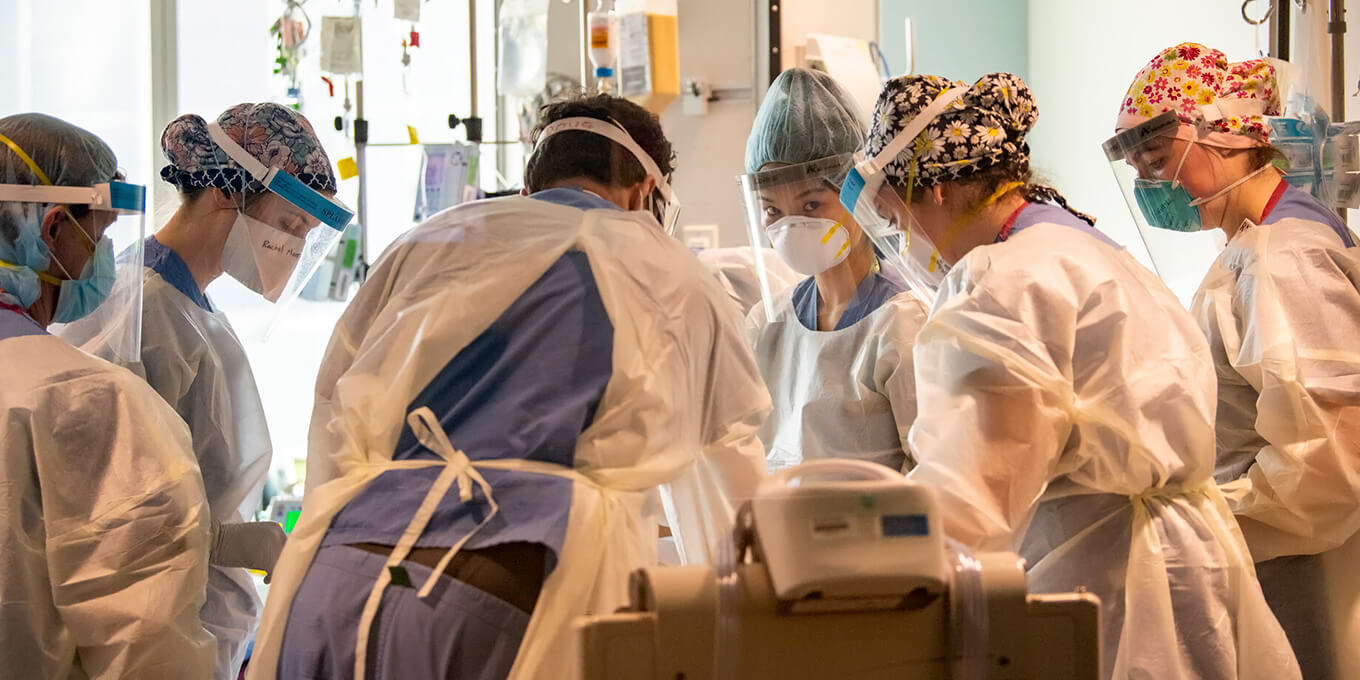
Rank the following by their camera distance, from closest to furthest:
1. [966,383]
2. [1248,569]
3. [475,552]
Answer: [475,552] → [966,383] → [1248,569]

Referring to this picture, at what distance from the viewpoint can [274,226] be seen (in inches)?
82.1

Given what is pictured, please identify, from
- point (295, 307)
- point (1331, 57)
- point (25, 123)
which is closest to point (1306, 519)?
point (1331, 57)

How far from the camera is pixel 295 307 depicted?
147 inches

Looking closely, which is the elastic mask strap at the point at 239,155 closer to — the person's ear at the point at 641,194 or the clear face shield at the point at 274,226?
the clear face shield at the point at 274,226

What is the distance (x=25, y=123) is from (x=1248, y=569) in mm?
1839

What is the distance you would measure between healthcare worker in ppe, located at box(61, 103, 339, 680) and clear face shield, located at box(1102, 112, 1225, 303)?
1.49 metres

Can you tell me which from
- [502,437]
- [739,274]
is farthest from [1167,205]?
[502,437]

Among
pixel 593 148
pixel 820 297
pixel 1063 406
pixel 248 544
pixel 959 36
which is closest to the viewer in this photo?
pixel 1063 406

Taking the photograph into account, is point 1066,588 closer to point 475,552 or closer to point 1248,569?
point 1248,569

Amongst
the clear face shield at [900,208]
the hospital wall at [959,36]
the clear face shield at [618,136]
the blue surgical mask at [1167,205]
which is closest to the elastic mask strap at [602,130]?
the clear face shield at [618,136]

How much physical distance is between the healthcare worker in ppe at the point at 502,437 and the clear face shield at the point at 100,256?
46 centimetres

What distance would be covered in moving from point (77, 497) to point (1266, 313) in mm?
1738

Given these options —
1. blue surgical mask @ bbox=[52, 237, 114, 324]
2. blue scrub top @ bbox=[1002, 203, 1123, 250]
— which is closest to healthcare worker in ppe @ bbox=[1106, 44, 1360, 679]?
blue scrub top @ bbox=[1002, 203, 1123, 250]

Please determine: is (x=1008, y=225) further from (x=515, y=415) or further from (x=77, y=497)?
(x=77, y=497)
